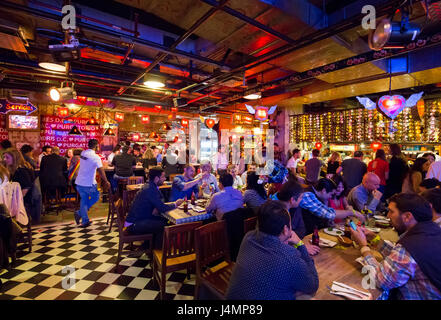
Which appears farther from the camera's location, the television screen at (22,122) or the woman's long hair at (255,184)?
the television screen at (22,122)

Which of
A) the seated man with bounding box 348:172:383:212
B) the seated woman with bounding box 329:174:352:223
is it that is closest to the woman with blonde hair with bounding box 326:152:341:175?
the seated man with bounding box 348:172:383:212

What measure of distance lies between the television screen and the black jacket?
5862mm

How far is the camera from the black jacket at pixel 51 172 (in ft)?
20.0

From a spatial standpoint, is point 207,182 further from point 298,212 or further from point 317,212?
point 317,212

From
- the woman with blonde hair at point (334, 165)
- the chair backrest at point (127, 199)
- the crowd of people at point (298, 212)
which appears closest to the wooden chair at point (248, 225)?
the crowd of people at point (298, 212)

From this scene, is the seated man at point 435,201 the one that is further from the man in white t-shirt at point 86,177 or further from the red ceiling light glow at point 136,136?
the red ceiling light glow at point 136,136

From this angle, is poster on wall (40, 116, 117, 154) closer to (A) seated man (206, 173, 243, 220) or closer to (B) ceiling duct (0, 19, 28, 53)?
(B) ceiling duct (0, 19, 28, 53)

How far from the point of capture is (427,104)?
759cm

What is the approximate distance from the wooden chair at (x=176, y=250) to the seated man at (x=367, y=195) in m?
2.71

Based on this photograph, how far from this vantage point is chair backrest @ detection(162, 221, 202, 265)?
254 centimetres

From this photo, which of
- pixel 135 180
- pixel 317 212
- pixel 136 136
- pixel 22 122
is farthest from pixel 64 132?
pixel 317 212

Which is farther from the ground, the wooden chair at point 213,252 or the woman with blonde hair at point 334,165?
the woman with blonde hair at point 334,165

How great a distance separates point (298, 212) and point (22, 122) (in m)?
12.5
